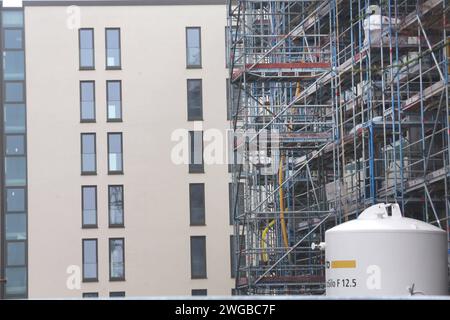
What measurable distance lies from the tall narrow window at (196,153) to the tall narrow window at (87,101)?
489mm

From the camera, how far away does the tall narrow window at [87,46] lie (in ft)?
13.2

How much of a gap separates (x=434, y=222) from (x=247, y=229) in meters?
1.14

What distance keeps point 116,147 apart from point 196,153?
0.38 meters

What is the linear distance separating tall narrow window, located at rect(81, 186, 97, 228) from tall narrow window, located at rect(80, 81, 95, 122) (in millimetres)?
336

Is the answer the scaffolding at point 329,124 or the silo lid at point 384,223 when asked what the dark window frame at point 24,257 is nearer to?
the silo lid at point 384,223

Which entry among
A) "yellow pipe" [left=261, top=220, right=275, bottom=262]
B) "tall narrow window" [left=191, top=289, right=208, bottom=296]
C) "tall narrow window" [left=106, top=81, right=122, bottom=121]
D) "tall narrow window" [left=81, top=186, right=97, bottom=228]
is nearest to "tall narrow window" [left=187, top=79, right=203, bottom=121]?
"tall narrow window" [left=106, top=81, right=122, bottom=121]

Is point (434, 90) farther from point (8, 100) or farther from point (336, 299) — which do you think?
point (336, 299)

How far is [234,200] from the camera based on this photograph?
4906 mm

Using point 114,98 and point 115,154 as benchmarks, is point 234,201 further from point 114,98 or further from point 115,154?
point 114,98

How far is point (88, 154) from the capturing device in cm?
422

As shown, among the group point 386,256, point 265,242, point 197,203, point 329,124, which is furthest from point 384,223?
point 265,242

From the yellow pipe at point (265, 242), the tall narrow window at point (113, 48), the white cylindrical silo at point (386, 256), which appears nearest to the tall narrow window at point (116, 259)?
the tall narrow window at point (113, 48)

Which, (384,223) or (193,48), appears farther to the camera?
(384,223)
